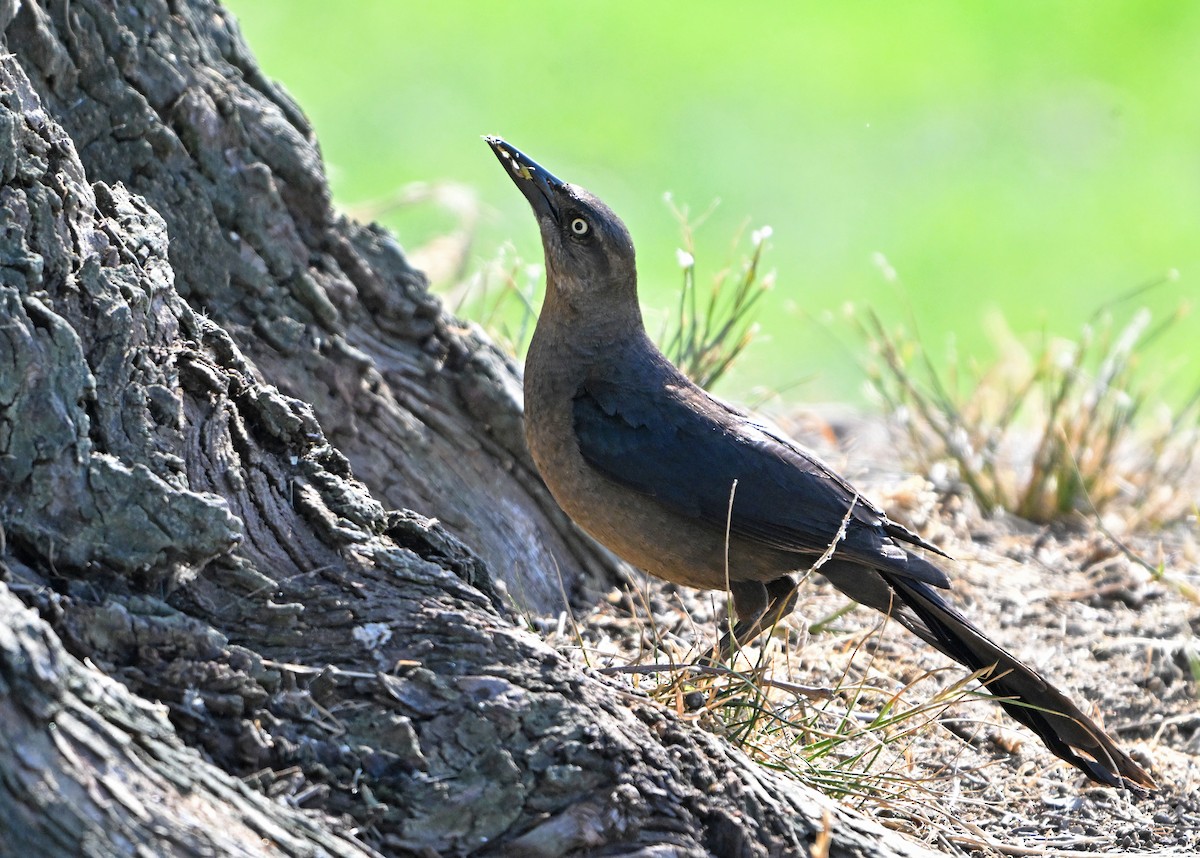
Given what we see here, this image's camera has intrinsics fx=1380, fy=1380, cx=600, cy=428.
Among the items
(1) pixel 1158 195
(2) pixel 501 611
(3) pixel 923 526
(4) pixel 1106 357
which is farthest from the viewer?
(1) pixel 1158 195

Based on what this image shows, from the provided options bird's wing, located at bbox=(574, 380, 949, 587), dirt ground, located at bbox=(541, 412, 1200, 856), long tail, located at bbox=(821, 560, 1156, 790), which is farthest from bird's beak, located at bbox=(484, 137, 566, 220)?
long tail, located at bbox=(821, 560, 1156, 790)

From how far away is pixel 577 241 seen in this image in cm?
446

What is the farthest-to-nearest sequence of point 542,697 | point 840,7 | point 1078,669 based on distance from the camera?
point 840,7
point 1078,669
point 542,697

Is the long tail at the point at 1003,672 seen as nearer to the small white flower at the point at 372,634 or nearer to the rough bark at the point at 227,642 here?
the rough bark at the point at 227,642

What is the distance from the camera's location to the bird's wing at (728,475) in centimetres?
398

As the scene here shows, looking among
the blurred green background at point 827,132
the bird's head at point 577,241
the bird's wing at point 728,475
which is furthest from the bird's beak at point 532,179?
the blurred green background at point 827,132

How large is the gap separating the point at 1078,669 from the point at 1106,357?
2.17 m

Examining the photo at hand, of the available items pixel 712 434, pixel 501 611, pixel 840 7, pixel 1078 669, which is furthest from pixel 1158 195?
pixel 501 611

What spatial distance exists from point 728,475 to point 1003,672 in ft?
3.12

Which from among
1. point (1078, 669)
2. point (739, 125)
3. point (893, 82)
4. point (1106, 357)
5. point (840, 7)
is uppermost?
point (840, 7)

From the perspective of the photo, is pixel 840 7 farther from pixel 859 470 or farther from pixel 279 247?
pixel 279 247

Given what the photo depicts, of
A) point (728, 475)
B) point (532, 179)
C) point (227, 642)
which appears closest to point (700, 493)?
point (728, 475)

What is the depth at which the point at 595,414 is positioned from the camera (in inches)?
166

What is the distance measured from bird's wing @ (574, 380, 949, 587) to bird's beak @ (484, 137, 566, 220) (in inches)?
25.1
